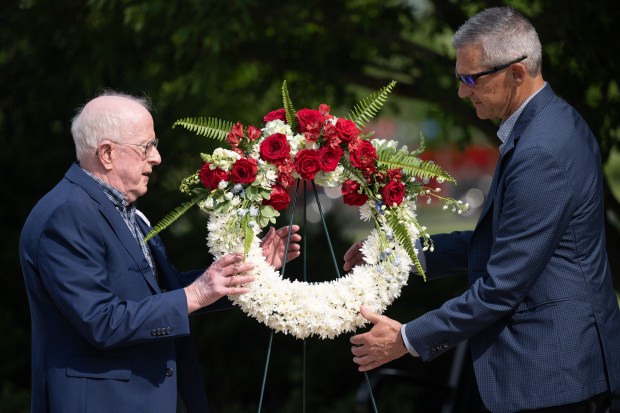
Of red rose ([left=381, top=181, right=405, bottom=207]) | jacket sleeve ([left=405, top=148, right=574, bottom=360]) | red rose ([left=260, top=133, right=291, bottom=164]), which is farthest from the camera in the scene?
red rose ([left=381, top=181, right=405, bottom=207])

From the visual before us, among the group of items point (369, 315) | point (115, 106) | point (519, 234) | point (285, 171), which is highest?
point (115, 106)

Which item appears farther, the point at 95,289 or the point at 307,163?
the point at 307,163

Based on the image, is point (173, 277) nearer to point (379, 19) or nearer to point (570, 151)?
point (570, 151)

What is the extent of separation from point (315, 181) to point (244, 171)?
33 cm

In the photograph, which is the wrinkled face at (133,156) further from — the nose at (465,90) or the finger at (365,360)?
the nose at (465,90)

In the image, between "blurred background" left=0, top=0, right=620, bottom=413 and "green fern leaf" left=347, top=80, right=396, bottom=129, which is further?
"blurred background" left=0, top=0, right=620, bottom=413

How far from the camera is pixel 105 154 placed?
3621 mm

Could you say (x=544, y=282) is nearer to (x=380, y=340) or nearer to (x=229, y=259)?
(x=380, y=340)

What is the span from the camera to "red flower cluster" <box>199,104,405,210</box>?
3594 mm

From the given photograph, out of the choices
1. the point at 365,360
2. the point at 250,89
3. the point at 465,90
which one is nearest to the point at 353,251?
the point at 365,360

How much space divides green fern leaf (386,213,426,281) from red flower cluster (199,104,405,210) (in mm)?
66

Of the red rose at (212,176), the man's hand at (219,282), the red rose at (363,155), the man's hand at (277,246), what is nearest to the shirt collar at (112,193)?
the red rose at (212,176)

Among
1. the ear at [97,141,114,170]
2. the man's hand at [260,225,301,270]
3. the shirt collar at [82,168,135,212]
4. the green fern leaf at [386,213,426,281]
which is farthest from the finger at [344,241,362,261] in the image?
the ear at [97,141,114,170]

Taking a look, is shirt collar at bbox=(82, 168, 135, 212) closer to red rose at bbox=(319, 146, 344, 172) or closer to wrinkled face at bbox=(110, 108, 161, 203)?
wrinkled face at bbox=(110, 108, 161, 203)
